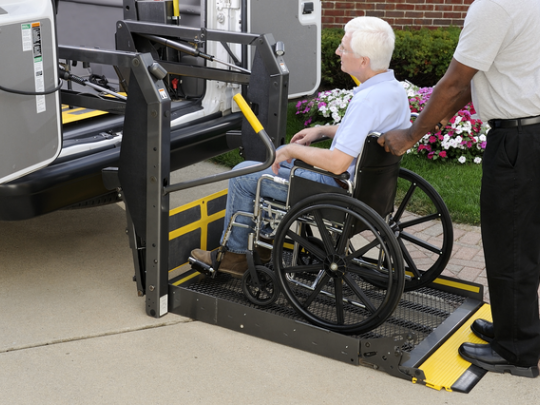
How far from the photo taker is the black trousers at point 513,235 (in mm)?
2656

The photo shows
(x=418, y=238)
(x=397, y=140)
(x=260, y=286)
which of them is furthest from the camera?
(x=418, y=238)

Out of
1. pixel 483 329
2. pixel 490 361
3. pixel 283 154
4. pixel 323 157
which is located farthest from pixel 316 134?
pixel 490 361

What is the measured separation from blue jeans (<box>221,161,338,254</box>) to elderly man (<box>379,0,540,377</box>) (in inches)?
23.4

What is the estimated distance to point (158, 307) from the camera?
10.8 feet

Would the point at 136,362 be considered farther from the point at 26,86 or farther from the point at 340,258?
the point at 26,86

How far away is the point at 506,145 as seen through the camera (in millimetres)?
2672

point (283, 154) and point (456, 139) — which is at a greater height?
point (283, 154)

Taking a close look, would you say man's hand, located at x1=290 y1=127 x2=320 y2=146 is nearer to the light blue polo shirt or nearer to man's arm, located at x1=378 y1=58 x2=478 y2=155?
the light blue polo shirt

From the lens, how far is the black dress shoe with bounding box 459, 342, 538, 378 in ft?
9.49

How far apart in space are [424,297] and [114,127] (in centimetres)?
210

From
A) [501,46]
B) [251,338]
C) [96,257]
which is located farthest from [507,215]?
[96,257]

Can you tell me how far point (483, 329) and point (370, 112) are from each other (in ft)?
3.62

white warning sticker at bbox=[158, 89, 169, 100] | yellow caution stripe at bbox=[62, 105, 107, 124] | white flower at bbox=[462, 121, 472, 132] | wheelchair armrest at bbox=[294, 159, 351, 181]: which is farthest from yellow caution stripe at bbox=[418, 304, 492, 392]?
white flower at bbox=[462, 121, 472, 132]

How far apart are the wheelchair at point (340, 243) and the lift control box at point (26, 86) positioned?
938mm
